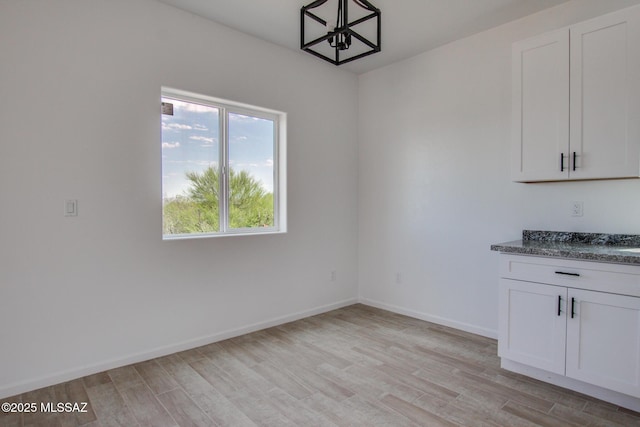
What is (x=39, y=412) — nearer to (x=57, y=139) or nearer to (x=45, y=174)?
(x=45, y=174)

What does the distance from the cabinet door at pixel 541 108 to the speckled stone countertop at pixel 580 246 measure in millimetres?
527

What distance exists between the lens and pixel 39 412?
7.03ft

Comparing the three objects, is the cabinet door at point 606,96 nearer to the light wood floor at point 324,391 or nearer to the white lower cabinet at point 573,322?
the white lower cabinet at point 573,322

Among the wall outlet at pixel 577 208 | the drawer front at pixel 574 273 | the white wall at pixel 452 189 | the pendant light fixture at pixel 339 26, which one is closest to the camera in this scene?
the pendant light fixture at pixel 339 26

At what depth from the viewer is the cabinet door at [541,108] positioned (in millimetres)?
2568

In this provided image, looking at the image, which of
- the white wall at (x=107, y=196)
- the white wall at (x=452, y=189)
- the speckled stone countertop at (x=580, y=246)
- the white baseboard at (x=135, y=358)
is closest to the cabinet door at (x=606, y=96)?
the white wall at (x=452, y=189)

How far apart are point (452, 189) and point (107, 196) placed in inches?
122

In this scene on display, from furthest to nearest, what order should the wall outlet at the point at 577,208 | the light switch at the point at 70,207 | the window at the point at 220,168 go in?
the window at the point at 220,168 → the wall outlet at the point at 577,208 → the light switch at the point at 70,207

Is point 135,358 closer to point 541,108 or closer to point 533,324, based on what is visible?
point 533,324

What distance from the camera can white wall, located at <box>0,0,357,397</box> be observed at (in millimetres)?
2338

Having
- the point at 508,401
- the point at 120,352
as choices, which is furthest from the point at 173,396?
the point at 508,401

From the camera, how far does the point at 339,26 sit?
2336mm

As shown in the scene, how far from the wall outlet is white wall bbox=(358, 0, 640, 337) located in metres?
0.04

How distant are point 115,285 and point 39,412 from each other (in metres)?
0.87
